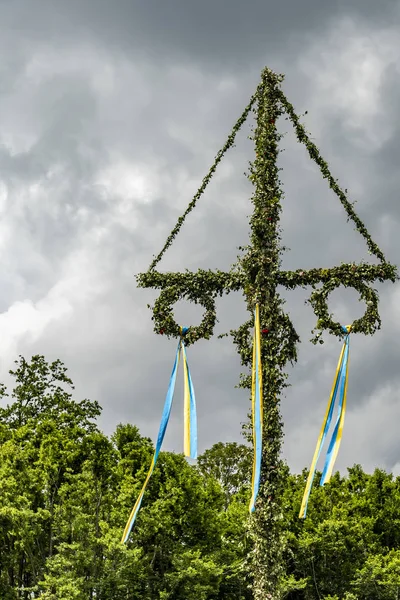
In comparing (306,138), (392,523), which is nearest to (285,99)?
(306,138)

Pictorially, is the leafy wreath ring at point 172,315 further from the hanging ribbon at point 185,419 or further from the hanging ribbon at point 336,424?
the hanging ribbon at point 336,424

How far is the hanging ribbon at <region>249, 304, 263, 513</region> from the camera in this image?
13.7m

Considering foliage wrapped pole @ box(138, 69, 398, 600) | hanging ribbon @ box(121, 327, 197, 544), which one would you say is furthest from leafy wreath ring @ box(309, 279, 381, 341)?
hanging ribbon @ box(121, 327, 197, 544)

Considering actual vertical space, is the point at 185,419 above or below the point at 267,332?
below

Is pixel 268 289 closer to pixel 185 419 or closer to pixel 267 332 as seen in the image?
pixel 267 332

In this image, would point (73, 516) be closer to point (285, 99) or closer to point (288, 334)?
point (288, 334)

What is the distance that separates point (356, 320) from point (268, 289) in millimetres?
1894

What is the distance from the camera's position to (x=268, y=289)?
15156mm

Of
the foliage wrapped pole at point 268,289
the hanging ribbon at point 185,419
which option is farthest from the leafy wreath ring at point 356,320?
the hanging ribbon at point 185,419

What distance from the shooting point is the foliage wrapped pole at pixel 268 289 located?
1416 centimetres

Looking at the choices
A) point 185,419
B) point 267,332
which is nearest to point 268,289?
point 267,332

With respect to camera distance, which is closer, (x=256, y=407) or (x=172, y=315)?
(x=256, y=407)

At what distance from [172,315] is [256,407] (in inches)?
116

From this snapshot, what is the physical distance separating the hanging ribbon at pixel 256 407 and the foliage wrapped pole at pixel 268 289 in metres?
0.26
